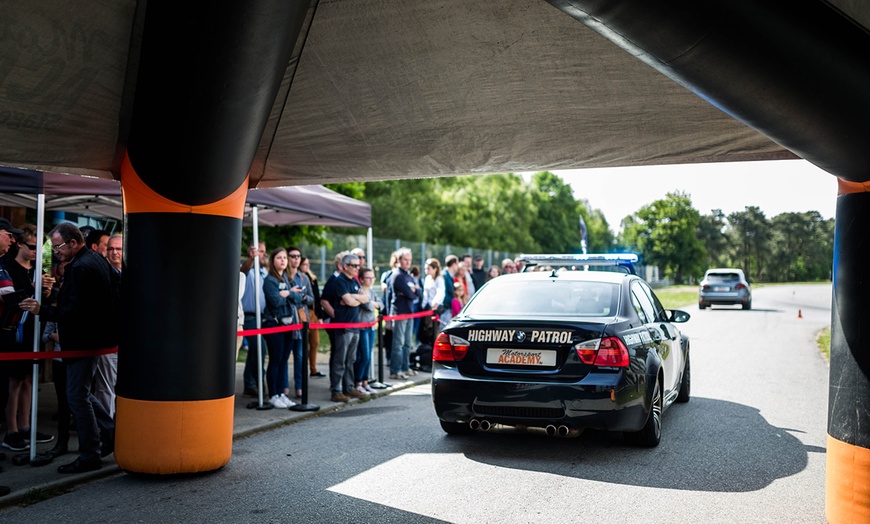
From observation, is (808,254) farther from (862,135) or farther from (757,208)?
(862,135)

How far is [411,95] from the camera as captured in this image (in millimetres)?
6750

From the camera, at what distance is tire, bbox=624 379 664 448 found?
728 cm

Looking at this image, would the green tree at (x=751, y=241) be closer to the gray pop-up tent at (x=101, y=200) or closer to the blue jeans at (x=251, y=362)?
the gray pop-up tent at (x=101, y=200)

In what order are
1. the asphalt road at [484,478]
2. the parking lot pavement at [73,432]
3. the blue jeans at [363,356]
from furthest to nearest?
the blue jeans at [363,356] < the parking lot pavement at [73,432] < the asphalt road at [484,478]

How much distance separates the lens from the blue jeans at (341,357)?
34.0 feet

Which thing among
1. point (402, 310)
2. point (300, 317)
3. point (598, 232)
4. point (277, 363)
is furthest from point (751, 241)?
point (277, 363)

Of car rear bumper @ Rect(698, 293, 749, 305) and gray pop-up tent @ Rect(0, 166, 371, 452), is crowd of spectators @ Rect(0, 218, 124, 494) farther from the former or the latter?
car rear bumper @ Rect(698, 293, 749, 305)

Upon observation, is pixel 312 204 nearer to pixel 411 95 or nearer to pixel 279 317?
pixel 279 317

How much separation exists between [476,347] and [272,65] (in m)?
3.13

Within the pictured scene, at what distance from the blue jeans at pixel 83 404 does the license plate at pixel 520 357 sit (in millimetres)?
3420

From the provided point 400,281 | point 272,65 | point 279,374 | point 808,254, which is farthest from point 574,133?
point 808,254

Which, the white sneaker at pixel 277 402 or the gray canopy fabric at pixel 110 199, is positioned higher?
the gray canopy fabric at pixel 110 199

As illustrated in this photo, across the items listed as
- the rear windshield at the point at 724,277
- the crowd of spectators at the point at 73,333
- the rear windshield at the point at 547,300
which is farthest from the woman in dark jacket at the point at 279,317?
the rear windshield at the point at 724,277

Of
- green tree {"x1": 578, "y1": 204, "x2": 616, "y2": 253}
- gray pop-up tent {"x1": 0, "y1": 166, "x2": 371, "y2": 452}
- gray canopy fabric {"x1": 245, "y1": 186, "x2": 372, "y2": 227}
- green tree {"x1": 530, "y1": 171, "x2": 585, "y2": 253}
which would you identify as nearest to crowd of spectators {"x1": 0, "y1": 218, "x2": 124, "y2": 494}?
gray pop-up tent {"x1": 0, "y1": 166, "x2": 371, "y2": 452}
